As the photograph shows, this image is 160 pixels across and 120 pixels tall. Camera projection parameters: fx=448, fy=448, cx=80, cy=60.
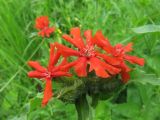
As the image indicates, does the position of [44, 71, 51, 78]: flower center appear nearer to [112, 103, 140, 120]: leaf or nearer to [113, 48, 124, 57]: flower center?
[113, 48, 124, 57]: flower center

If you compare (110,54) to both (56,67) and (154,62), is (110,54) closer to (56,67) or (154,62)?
(56,67)

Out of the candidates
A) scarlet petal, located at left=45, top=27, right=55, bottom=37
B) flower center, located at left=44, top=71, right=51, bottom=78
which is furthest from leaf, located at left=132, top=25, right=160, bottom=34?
scarlet petal, located at left=45, top=27, right=55, bottom=37

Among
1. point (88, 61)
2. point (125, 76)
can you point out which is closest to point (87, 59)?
point (88, 61)

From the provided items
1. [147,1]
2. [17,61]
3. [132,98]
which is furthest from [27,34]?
[132,98]

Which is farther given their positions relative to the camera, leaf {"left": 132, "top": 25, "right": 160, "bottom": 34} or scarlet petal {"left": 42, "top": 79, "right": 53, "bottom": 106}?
leaf {"left": 132, "top": 25, "right": 160, "bottom": 34}

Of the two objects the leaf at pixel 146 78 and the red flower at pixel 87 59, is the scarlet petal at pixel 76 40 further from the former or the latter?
the leaf at pixel 146 78
